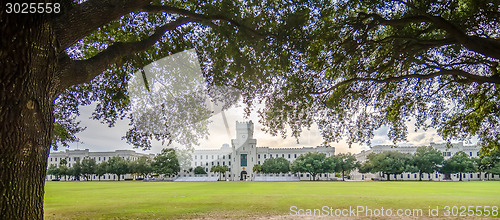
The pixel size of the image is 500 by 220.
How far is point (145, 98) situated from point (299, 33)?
6.81m

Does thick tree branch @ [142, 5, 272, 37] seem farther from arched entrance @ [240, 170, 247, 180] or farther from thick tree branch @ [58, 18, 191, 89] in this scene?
arched entrance @ [240, 170, 247, 180]

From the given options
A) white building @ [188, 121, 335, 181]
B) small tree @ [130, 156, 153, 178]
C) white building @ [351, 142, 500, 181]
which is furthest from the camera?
white building @ [188, 121, 335, 181]

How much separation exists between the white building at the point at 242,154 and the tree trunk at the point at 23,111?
347 feet

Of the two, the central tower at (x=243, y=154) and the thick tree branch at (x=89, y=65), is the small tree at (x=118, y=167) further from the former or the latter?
the thick tree branch at (x=89, y=65)

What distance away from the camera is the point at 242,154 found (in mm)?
111750

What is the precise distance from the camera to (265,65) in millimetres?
8812

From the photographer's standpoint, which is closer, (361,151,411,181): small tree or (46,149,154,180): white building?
(361,151,411,181): small tree

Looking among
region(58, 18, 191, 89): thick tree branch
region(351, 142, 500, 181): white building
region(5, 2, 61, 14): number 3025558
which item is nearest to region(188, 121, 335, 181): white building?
region(351, 142, 500, 181): white building

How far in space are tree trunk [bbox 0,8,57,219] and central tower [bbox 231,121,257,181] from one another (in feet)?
346

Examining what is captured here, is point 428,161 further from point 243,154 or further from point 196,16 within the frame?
point 196,16

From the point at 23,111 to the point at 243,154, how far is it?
4282 inches

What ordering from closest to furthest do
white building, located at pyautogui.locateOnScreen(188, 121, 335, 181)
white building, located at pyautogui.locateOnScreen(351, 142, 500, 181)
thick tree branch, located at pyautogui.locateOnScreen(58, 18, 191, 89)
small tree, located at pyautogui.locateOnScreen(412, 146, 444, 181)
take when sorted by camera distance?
thick tree branch, located at pyautogui.locateOnScreen(58, 18, 191, 89)
small tree, located at pyautogui.locateOnScreen(412, 146, 444, 181)
white building, located at pyautogui.locateOnScreen(351, 142, 500, 181)
white building, located at pyautogui.locateOnScreen(188, 121, 335, 181)

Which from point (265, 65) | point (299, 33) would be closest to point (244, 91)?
point (265, 65)

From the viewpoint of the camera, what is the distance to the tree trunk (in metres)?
3.79
